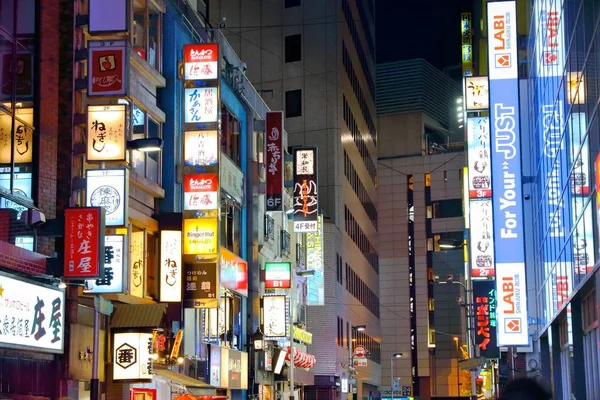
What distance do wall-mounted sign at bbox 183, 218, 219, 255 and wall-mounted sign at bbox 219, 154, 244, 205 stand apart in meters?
7.00

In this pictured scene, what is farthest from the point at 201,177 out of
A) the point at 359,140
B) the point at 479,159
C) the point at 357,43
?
the point at 357,43

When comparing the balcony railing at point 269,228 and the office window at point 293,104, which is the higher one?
the office window at point 293,104

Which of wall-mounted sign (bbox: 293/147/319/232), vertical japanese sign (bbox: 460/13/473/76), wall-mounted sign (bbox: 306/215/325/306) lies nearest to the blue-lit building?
wall-mounted sign (bbox: 293/147/319/232)

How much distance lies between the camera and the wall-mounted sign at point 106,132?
23.3 metres

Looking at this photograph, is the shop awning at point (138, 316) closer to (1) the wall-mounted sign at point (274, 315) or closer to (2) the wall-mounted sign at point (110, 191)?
(2) the wall-mounted sign at point (110, 191)

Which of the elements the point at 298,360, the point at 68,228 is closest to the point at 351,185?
the point at 298,360

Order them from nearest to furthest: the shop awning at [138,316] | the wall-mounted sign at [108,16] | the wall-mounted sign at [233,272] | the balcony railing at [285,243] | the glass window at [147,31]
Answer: the wall-mounted sign at [108,16] < the shop awning at [138,316] < the glass window at [147,31] < the wall-mounted sign at [233,272] < the balcony railing at [285,243]

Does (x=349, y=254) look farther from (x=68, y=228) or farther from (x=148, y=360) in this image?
(x=68, y=228)

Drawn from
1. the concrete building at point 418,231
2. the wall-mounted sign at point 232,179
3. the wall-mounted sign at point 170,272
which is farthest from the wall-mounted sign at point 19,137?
the concrete building at point 418,231

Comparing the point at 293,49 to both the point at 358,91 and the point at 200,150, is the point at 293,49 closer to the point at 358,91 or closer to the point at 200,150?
the point at 358,91

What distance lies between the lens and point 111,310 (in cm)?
2641

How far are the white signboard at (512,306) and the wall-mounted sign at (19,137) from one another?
53.7 ft

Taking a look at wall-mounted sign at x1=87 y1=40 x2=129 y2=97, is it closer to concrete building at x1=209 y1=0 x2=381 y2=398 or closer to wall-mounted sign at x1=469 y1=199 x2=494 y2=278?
wall-mounted sign at x1=469 y1=199 x2=494 y2=278

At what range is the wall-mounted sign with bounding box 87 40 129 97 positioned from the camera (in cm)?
2344
